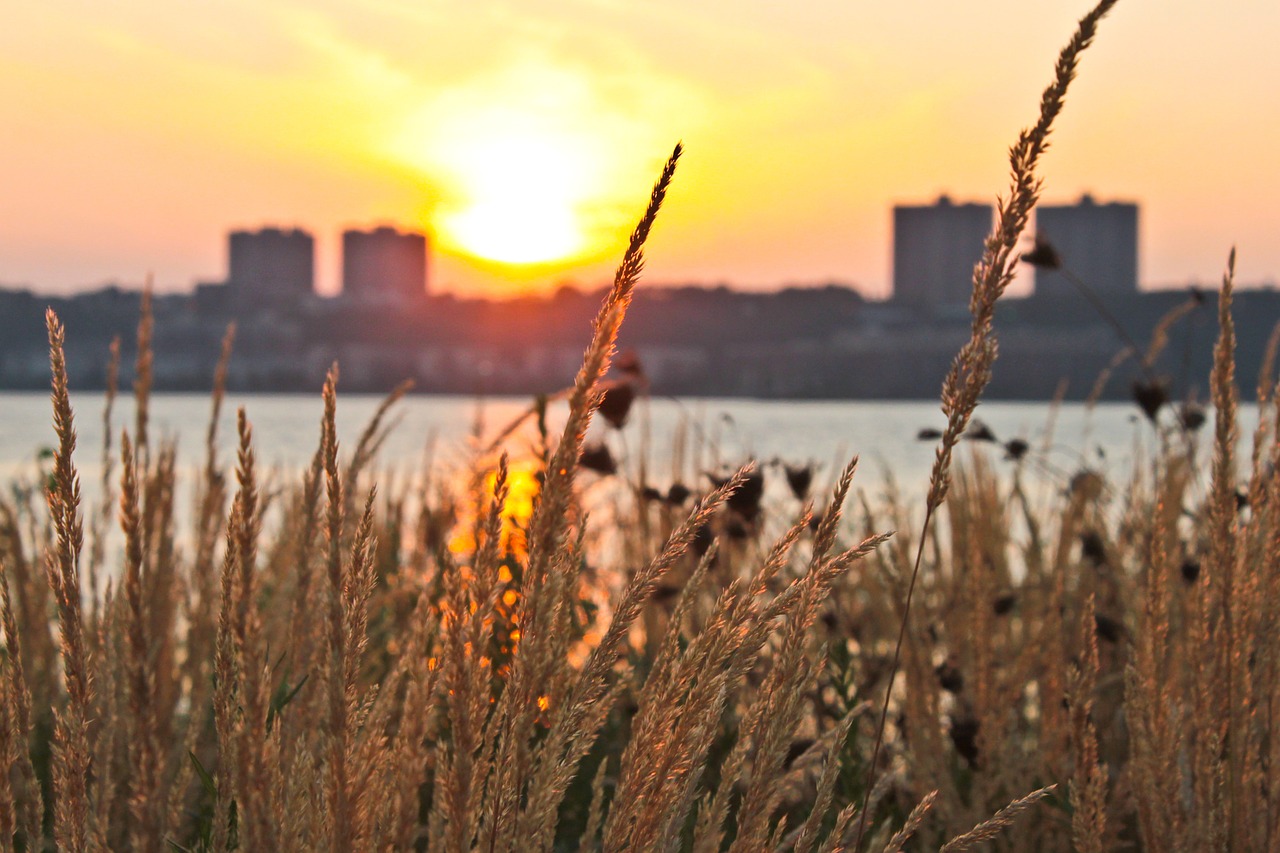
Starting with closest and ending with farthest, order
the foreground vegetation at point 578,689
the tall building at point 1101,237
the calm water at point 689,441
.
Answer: the foreground vegetation at point 578,689, the calm water at point 689,441, the tall building at point 1101,237

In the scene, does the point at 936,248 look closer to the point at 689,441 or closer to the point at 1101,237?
the point at 1101,237

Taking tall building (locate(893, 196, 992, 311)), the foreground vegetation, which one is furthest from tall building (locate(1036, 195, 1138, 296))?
the foreground vegetation

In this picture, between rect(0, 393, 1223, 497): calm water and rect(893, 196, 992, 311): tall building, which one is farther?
rect(893, 196, 992, 311): tall building

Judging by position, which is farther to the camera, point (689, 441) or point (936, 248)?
point (936, 248)

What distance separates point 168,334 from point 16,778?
47.1m

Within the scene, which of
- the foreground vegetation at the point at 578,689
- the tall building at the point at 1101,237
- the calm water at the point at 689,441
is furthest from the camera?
the tall building at the point at 1101,237

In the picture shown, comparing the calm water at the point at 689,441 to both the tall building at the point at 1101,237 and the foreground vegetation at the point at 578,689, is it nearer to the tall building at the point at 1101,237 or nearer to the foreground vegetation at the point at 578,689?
the foreground vegetation at the point at 578,689

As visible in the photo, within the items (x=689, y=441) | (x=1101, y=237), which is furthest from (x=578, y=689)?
(x=1101, y=237)

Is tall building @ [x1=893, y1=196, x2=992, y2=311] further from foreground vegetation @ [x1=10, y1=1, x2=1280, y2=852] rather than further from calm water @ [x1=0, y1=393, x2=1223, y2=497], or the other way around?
foreground vegetation @ [x1=10, y1=1, x2=1280, y2=852]

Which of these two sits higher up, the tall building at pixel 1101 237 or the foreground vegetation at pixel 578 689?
the tall building at pixel 1101 237

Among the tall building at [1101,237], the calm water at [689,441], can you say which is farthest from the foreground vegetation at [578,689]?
the tall building at [1101,237]

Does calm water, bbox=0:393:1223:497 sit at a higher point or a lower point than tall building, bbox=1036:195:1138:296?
lower

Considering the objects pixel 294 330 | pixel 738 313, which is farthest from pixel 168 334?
pixel 738 313

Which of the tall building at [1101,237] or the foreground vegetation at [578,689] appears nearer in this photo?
the foreground vegetation at [578,689]
